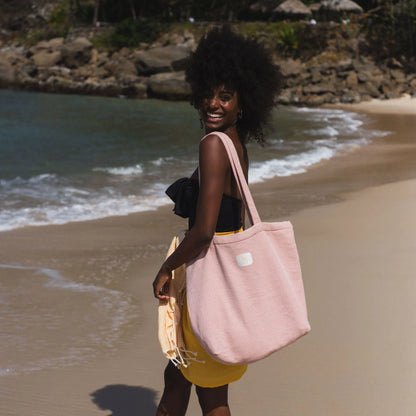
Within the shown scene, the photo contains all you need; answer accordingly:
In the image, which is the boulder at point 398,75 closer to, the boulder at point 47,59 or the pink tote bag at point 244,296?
the boulder at point 47,59

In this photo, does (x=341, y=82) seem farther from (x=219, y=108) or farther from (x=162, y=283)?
(x=162, y=283)

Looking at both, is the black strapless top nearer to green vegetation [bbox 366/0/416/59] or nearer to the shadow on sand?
the shadow on sand

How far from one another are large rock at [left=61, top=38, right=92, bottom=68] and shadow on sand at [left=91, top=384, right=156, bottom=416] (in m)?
37.9

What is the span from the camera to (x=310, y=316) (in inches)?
171

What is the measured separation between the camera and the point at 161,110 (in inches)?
1098

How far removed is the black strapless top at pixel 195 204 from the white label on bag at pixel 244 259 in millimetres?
167

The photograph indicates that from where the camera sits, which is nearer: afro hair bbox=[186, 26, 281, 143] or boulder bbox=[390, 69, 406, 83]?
afro hair bbox=[186, 26, 281, 143]

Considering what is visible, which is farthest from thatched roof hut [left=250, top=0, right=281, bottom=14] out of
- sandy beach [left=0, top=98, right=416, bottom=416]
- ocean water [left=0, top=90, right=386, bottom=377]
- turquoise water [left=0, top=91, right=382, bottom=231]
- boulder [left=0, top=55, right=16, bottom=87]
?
sandy beach [left=0, top=98, right=416, bottom=416]

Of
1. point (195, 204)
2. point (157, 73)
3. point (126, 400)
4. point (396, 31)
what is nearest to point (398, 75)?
point (396, 31)

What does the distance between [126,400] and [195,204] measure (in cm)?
143

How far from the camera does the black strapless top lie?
2285 millimetres

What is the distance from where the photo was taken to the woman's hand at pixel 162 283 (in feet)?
7.72

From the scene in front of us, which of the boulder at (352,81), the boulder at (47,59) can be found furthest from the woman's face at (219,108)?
the boulder at (47,59)

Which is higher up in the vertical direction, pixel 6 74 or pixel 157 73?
pixel 157 73
